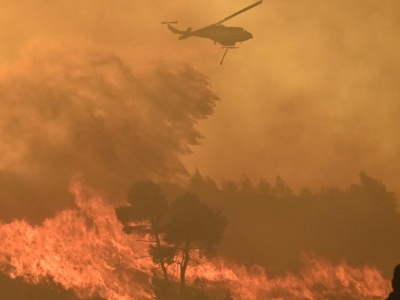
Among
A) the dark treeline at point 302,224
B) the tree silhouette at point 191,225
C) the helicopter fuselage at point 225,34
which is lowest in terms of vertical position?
the dark treeline at point 302,224

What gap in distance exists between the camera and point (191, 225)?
154ft

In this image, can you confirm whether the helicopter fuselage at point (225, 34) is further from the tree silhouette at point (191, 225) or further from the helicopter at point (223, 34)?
the tree silhouette at point (191, 225)

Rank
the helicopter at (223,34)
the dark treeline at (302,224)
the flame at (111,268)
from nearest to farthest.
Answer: the helicopter at (223,34)
the flame at (111,268)
the dark treeline at (302,224)

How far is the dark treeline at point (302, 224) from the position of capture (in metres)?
67.8

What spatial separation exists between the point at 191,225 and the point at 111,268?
1519 cm

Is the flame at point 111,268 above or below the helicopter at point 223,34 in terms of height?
below

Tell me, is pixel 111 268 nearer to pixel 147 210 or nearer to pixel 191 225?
pixel 147 210

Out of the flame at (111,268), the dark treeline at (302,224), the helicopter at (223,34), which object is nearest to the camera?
the helicopter at (223,34)

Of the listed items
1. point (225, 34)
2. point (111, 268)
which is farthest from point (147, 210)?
point (225, 34)

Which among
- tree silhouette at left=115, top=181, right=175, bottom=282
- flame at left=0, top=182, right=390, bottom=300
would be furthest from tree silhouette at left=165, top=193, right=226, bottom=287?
flame at left=0, top=182, right=390, bottom=300

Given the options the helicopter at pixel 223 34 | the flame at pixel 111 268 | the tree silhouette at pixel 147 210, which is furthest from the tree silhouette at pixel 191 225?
the helicopter at pixel 223 34

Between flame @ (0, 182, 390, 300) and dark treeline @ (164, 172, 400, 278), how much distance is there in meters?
3.04

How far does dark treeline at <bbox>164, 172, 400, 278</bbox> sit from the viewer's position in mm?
67750

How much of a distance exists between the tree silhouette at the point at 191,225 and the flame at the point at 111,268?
5471mm
